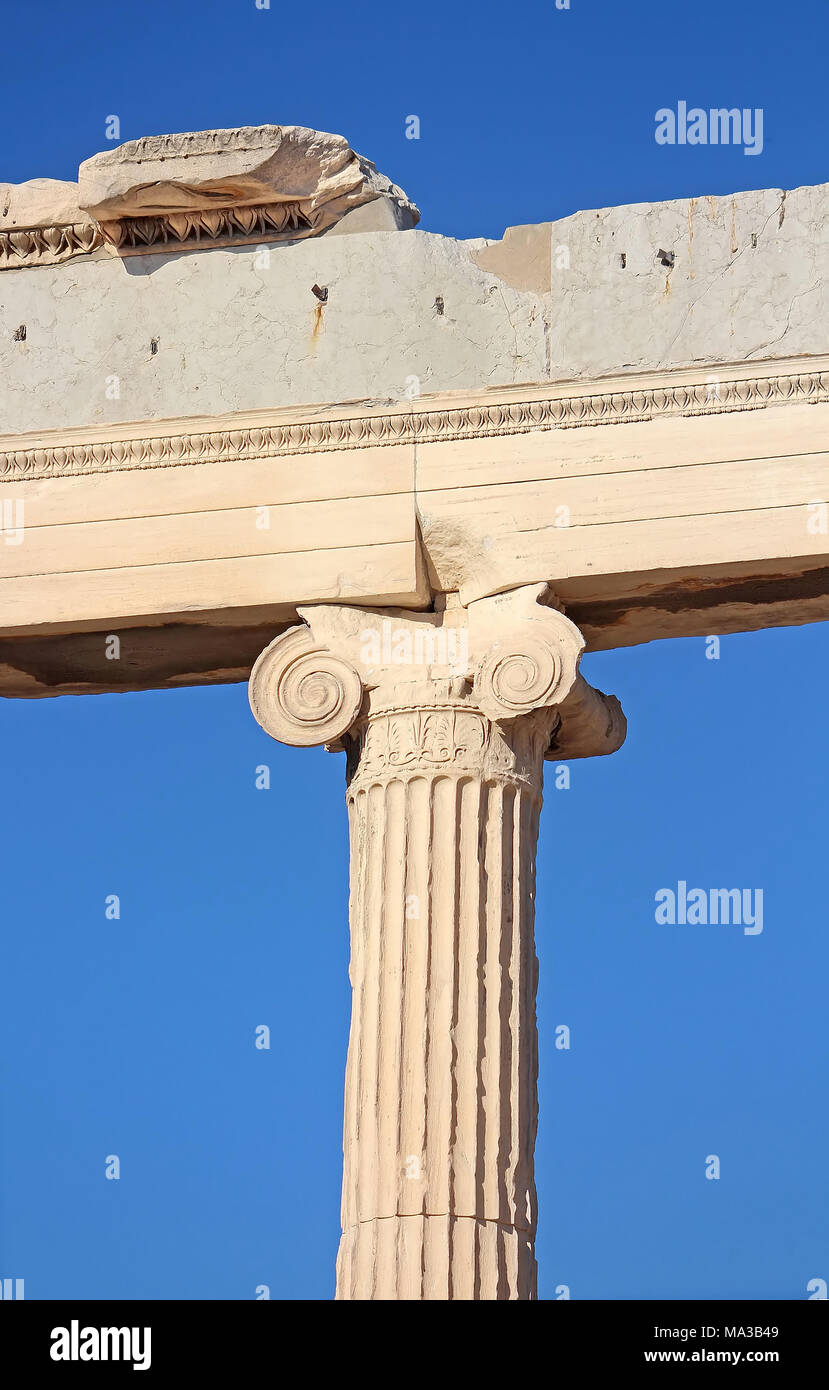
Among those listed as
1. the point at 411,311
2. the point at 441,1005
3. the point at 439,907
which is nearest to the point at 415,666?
the point at 439,907

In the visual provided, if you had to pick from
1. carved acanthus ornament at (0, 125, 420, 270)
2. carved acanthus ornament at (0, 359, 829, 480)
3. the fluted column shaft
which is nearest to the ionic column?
the fluted column shaft

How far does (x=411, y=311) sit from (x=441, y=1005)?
447cm

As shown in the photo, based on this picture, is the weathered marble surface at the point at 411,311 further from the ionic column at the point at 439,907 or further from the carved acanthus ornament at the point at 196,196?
the ionic column at the point at 439,907

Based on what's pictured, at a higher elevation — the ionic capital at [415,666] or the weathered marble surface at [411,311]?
Answer: the weathered marble surface at [411,311]

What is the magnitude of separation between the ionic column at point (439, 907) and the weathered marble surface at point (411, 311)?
1.66m

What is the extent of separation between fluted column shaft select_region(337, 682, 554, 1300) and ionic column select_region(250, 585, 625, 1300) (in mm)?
11

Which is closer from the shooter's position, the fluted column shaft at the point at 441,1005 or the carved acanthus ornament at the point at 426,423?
the fluted column shaft at the point at 441,1005

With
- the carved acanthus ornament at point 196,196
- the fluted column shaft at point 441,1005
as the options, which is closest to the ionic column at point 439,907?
the fluted column shaft at point 441,1005

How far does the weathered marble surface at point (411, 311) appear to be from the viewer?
47.5 ft

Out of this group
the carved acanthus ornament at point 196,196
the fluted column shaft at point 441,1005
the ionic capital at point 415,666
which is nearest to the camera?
the fluted column shaft at point 441,1005

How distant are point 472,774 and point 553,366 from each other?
2.65m

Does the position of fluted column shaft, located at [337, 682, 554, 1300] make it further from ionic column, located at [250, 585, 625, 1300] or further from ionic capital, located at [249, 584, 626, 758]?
ionic capital, located at [249, 584, 626, 758]

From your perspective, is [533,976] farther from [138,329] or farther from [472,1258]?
[138,329]
